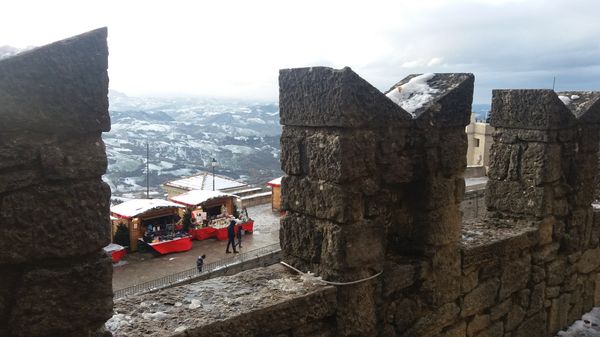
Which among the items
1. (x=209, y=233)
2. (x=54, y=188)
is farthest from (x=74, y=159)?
(x=209, y=233)

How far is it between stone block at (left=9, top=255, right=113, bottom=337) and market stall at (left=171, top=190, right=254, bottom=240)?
14800 mm

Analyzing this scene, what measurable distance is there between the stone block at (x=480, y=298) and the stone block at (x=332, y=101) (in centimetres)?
183

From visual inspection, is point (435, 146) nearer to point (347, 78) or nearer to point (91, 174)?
point (347, 78)

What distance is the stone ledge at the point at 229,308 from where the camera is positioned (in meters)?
2.87

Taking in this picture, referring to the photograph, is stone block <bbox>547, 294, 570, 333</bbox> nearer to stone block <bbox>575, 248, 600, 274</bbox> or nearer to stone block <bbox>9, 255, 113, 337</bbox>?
stone block <bbox>575, 248, 600, 274</bbox>

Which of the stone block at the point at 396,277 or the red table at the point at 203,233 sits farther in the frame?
the red table at the point at 203,233

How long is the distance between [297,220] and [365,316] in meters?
0.83

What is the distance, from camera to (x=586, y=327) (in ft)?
19.6

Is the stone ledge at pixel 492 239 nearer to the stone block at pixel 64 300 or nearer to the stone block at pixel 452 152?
the stone block at pixel 452 152

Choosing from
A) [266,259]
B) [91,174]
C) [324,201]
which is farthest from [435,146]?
[266,259]

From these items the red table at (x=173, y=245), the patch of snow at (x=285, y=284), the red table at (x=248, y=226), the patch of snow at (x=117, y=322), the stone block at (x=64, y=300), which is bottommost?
the red table at (x=173, y=245)

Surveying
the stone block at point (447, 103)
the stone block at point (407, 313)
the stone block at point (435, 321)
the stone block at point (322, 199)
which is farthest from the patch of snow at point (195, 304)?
the stone block at point (447, 103)

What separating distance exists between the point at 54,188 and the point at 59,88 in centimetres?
44

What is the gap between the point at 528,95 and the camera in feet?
17.3
